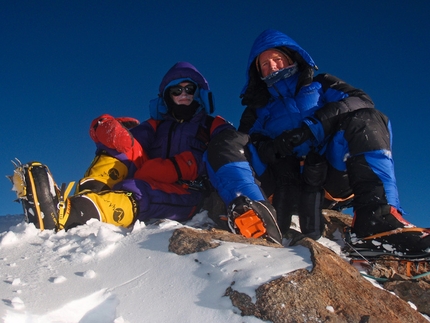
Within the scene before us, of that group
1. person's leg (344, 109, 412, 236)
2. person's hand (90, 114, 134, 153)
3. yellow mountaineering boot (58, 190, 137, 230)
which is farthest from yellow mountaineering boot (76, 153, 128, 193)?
person's leg (344, 109, 412, 236)

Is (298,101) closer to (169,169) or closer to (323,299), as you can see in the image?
(169,169)

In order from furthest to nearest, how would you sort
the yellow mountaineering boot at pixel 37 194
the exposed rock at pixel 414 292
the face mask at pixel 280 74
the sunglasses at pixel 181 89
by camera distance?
the sunglasses at pixel 181 89 < the face mask at pixel 280 74 < the yellow mountaineering boot at pixel 37 194 < the exposed rock at pixel 414 292

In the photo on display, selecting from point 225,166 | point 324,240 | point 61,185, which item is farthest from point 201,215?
point 61,185

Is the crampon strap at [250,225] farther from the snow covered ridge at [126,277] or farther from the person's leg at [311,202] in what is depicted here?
the person's leg at [311,202]

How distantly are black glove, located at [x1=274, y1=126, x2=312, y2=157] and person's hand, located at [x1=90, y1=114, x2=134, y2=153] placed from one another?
1538mm

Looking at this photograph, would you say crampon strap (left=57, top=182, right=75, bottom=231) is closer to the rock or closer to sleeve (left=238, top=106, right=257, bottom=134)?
the rock

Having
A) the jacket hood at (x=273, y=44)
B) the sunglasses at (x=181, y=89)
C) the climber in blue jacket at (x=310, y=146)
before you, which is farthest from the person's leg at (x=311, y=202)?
the sunglasses at (x=181, y=89)

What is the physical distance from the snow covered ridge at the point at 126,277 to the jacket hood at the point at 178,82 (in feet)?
8.64

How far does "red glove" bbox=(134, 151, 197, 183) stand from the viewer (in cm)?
371

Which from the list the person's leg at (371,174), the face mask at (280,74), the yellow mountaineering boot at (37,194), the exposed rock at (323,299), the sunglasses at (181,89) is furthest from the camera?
the sunglasses at (181,89)

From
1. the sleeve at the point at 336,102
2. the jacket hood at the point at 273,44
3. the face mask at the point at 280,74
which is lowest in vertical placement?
the sleeve at the point at 336,102

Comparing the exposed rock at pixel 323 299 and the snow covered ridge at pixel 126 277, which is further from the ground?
the snow covered ridge at pixel 126 277

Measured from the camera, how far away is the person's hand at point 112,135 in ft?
12.2

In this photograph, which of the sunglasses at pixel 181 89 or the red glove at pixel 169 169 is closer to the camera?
the red glove at pixel 169 169
